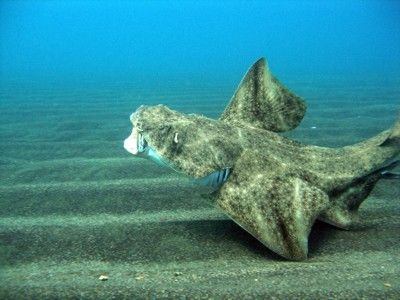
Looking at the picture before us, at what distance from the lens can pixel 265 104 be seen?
4.76 m

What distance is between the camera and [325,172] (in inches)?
155

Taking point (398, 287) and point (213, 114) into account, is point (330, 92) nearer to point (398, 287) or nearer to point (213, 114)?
point (213, 114)

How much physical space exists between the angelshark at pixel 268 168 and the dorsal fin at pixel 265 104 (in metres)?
0.20

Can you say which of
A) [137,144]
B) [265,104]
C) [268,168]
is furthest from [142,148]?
[265,104]

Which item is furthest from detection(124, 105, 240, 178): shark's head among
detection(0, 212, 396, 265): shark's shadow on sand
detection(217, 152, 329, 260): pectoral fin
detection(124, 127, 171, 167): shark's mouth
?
detection(0, 212, 396, 265): shark's shadow on sand

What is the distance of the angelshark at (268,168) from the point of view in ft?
10.9

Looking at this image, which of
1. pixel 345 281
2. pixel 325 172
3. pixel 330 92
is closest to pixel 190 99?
pixel 330 92

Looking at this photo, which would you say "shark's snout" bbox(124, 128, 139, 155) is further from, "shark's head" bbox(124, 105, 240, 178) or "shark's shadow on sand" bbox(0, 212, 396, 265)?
"shark's shadow on sand" bbox(0, 212, 396, 265)

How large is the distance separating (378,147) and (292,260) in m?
1.87

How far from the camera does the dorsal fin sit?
4.76 m

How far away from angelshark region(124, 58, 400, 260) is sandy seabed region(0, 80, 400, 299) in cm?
33

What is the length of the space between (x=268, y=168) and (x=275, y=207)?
471 mm

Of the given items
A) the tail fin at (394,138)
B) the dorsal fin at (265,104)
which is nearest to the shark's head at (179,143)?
the dorsal fin at (265,104)

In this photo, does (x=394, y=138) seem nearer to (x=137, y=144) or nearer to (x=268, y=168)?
(x=268, y=168)
